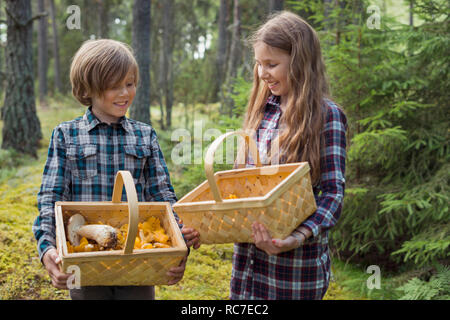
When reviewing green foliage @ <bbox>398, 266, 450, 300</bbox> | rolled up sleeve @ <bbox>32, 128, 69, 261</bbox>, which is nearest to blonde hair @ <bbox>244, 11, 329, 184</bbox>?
rolled up sleeve @ <bbox>32, 128, 69, 261</bbox>

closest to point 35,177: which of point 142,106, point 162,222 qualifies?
point 142,106

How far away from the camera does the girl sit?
1.76 m

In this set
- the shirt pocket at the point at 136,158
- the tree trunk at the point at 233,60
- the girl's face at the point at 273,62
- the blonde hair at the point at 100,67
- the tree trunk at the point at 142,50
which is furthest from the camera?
the tree trunk at the point at 233,60

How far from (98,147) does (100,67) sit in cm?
41

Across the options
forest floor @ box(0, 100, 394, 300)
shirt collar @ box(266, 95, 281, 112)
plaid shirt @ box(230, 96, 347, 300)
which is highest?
shirt collar @ box(266, 95, 281, 112)

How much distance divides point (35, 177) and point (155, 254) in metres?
5.30

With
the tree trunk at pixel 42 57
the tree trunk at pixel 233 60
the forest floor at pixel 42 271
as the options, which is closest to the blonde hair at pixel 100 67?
the forest floor at pixel 42 271

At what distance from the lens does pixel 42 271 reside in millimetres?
3623

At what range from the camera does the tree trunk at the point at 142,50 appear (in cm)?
685

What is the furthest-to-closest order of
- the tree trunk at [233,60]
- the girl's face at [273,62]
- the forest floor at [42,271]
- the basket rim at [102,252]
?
the tree trunk at [233,60] → the forest floor at [42,271] → the girl's face at [273,62] → the basket rim at [102,252]

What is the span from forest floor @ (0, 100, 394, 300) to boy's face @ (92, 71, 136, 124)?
206cm

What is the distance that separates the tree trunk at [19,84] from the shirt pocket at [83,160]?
6.36 meters

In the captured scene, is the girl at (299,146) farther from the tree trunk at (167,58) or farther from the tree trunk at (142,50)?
the tree trunk at (167,58)

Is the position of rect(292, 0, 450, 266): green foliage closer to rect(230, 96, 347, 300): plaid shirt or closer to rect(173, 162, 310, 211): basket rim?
rect(230, 96, 347, 300): plaid shirt
